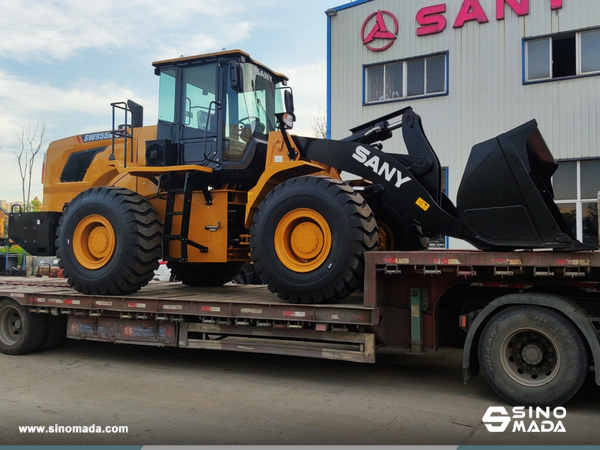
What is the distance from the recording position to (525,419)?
526cm

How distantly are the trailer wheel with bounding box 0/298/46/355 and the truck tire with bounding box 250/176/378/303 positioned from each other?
378 centimetres

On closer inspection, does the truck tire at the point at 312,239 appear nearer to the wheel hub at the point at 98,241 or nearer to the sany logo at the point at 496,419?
the sany logo at the point at 496,419

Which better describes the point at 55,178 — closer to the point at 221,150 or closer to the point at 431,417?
the point at 221,150

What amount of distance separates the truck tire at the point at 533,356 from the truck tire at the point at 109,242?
4.45 m

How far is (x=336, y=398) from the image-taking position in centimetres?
610

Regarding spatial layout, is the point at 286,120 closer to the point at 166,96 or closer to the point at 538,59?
the point at 166,96

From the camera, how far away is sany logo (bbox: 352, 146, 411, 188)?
A: 22.5 ft

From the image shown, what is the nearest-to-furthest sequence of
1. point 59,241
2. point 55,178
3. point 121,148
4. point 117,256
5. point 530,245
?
point 530,245 → point 117,256 → point 59,241 → point 121,148 → point 55,178

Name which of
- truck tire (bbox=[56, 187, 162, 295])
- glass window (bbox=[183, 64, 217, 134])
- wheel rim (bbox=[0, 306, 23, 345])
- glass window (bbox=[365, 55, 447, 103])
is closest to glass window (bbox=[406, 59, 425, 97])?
glass window (bbox=[365, 55, 447, 103])

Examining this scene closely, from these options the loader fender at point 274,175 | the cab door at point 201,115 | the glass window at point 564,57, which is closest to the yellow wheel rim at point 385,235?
the loader fender at point 274,175

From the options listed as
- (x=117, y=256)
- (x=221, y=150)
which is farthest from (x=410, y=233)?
(x=117, y=256)

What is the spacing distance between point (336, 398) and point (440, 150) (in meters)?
9.80

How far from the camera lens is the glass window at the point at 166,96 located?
8594mm

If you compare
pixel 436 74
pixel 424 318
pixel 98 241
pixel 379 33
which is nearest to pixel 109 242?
pixel 98 241
